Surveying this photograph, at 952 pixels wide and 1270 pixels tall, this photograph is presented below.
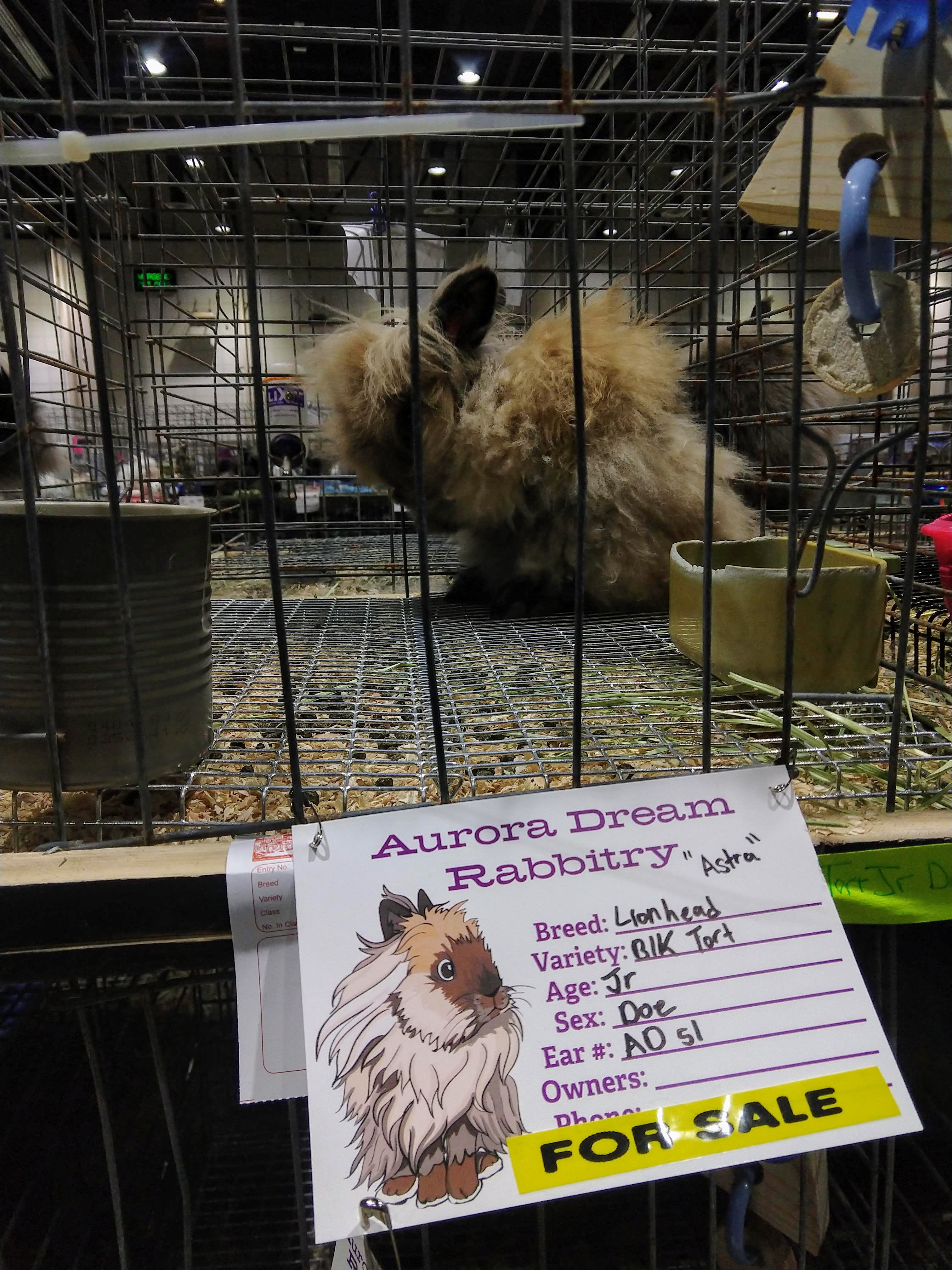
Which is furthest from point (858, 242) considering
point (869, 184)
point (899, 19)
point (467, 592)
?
point (467, 592)

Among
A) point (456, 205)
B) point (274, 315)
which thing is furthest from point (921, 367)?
point (274, 315)

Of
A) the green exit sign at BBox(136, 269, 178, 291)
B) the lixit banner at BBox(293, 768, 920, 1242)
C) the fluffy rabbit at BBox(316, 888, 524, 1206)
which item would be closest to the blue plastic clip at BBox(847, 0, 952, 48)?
the lixit banner at BBox(293, 768, 920, 1242)

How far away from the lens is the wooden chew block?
528 millimetres

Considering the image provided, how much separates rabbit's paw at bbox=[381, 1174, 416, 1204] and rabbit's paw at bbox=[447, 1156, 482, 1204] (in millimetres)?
22

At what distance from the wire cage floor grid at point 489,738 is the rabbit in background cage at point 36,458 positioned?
1.46 ft

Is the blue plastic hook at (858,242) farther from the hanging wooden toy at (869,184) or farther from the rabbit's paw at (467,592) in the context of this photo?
the rabbit's paw at (467,592)

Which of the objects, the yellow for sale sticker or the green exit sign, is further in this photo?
the green exit sign

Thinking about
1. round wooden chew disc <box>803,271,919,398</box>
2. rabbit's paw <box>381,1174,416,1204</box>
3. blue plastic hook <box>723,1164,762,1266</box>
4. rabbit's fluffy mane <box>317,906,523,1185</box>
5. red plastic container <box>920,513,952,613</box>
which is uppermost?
round wooden chew disc <box>803,271,919,398</box>

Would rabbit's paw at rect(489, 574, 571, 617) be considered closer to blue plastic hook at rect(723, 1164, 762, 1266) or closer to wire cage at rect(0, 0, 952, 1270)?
wire cage at rect(0, 0, 952, 1270)

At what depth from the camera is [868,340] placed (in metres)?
0.54

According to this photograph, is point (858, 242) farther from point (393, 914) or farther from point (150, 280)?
point (150, 280)

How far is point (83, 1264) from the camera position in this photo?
2.63 feet

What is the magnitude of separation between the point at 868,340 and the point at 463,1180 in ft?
2.01

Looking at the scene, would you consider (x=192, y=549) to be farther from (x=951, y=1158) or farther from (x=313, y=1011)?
(x=951, y=1158)
